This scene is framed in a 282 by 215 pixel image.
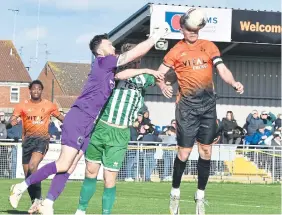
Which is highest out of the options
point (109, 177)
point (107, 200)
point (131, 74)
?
point (131, 74)

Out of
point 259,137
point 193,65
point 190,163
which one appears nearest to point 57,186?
point 193,65

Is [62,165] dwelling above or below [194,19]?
below

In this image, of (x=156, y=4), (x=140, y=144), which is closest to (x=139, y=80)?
(x=140, y=144)

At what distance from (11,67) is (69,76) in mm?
20957

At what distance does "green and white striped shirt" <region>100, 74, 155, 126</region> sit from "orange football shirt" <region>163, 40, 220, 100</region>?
2.54ft

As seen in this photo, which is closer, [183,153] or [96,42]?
[96,42]

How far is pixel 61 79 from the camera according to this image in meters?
122

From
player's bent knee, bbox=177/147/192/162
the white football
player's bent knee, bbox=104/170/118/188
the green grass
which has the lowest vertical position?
the green grass

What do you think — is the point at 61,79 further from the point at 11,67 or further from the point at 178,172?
the point at 178,172

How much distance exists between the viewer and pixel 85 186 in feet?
37.6

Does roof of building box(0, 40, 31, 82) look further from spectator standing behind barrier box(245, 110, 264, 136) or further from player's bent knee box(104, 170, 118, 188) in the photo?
player's bent knee box(104, 170, 118, 188)

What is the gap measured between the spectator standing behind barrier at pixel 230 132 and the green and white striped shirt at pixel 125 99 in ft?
58.5

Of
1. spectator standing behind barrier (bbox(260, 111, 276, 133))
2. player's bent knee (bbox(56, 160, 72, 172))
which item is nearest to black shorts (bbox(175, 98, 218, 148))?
player's bent knee (bbox(56, 160, 72, 172))

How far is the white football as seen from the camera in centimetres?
1181
